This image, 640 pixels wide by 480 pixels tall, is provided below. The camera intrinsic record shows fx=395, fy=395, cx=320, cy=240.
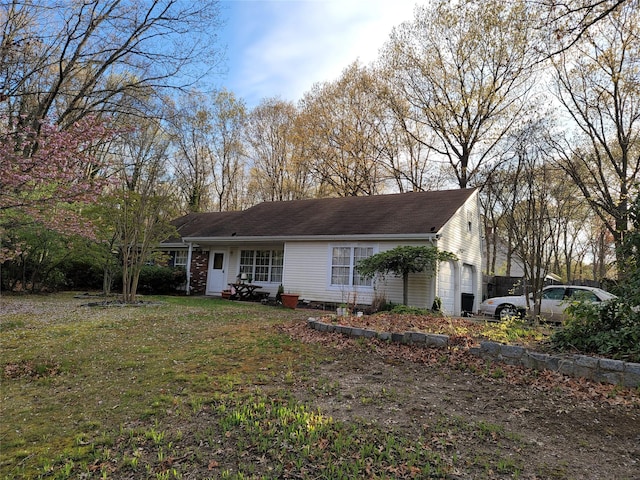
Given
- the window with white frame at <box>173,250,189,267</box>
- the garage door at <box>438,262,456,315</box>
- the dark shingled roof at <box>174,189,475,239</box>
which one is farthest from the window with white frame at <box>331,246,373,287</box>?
the window with white frame at <box>173,250,189,267</box>

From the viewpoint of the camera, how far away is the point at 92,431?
11.8 feet

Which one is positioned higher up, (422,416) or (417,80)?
(417,80)

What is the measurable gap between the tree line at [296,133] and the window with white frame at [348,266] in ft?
15.1

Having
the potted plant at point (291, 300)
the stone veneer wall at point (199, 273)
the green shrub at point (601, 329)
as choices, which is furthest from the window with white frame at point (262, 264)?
the green shrub at point (601, 329)

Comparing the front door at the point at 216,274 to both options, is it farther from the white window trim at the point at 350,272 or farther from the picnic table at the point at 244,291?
the white window trim at the point at 350,272

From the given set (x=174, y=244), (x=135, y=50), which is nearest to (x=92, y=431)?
(x=135, y=50)

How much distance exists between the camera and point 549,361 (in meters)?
5.26

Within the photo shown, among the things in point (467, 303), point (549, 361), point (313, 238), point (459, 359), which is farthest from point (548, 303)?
point (459, 359)

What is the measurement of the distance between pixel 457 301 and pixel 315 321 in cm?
757

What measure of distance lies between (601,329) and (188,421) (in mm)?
5704

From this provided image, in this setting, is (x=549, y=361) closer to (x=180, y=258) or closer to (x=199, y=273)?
(x=199, y=273)

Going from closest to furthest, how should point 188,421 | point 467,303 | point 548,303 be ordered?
point 188,421
point 548,303
point 467,303

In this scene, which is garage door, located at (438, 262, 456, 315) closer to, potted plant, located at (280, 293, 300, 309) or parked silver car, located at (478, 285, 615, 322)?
parked silver car, located at (478, 285, 615, 322)

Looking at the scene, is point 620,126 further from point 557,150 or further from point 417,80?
point 417,80
